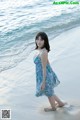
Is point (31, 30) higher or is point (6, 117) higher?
point (31, 30)

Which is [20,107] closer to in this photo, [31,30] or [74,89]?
[74,89]

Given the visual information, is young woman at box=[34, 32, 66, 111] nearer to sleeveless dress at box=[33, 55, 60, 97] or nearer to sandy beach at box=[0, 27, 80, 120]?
sleeveless dress at box=[33, 55, 60, 97]

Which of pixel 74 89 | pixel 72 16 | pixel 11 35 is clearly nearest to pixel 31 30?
pixel 11 35

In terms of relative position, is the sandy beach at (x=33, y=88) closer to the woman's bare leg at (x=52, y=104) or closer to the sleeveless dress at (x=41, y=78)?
the woman's bare leg at (x=52, y=104)

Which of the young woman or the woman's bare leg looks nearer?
the young woman

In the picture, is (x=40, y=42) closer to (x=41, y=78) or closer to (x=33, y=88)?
(x=41, y=78)

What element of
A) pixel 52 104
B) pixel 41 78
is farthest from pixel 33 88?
pixel 41 78

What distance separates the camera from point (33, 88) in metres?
7.18

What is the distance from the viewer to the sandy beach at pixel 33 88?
19.6ft

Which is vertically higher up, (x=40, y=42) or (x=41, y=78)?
(x=40, y=42)

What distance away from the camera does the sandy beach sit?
5969 mm

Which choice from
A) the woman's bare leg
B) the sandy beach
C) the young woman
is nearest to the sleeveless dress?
the young woman

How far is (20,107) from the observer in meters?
6.33

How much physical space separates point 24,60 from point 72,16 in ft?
21.9
